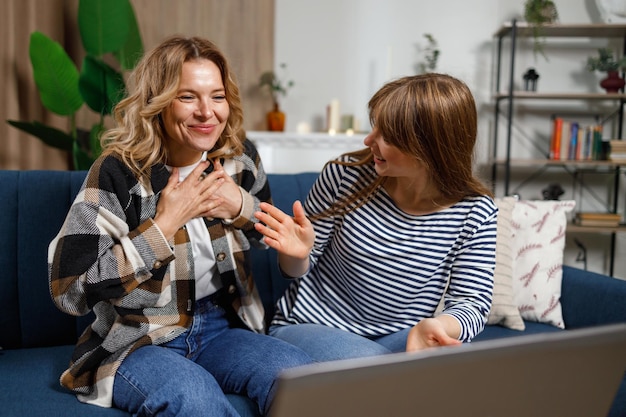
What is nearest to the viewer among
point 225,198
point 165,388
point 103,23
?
point 165,388

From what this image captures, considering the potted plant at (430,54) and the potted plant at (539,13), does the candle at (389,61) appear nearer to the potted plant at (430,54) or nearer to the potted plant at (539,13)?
the potted plant at (430,54)

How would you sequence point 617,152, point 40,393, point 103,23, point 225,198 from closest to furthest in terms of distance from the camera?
point 40,393 → point 225,198 → point 103,23 → point 617,152

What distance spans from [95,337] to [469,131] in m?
0.94

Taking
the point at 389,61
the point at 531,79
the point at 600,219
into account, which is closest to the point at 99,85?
the point at 389,61

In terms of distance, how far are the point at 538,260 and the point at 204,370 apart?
3.71ft

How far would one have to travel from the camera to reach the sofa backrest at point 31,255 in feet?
5.26

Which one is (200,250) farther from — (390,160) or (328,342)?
(390,160)

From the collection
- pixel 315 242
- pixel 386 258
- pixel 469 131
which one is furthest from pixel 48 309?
pixel 469 131

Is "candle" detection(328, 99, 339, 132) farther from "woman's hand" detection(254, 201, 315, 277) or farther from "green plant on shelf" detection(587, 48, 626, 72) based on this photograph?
"woman's hand" detection(254, 201, 315, 277)

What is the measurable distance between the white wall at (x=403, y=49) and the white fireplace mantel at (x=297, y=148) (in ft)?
1.29

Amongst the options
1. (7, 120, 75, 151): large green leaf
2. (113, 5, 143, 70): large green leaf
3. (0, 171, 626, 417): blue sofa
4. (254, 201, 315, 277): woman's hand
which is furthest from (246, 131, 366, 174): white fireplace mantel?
(254, 201, 315, 277): woman's hand

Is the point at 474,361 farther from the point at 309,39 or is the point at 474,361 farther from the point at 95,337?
the point at 309,39

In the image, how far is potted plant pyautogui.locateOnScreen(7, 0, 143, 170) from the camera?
3.00 meters

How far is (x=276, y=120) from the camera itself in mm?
4145
